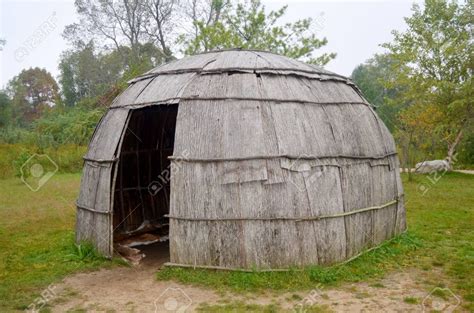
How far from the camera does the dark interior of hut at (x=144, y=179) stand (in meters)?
11.0

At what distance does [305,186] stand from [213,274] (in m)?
2.16

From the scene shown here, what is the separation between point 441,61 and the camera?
2209cm

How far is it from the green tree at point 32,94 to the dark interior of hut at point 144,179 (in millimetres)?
33456

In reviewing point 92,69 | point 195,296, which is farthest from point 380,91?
point 195,296

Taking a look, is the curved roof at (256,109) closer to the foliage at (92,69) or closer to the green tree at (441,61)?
the green tree at (441,61)

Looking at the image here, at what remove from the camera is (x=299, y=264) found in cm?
746

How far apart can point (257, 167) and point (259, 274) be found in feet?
5.80

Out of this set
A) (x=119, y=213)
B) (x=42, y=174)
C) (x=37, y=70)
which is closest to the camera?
(x=119, y=213)

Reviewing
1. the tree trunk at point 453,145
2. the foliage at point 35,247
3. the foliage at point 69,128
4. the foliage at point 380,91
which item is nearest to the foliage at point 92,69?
the foliage at point 69,128

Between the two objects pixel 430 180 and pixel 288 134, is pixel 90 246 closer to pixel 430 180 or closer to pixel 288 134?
pixel 288 134

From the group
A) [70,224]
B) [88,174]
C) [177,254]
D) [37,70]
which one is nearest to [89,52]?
[37,70]

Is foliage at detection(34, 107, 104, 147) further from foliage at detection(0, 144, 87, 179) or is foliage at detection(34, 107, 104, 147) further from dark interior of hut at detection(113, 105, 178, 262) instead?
dark interior of hut at detection(113, 105, 178, 262)

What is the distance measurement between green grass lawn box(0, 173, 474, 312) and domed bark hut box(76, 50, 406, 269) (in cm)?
29

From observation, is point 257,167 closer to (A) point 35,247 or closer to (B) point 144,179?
(B) point 144,179
